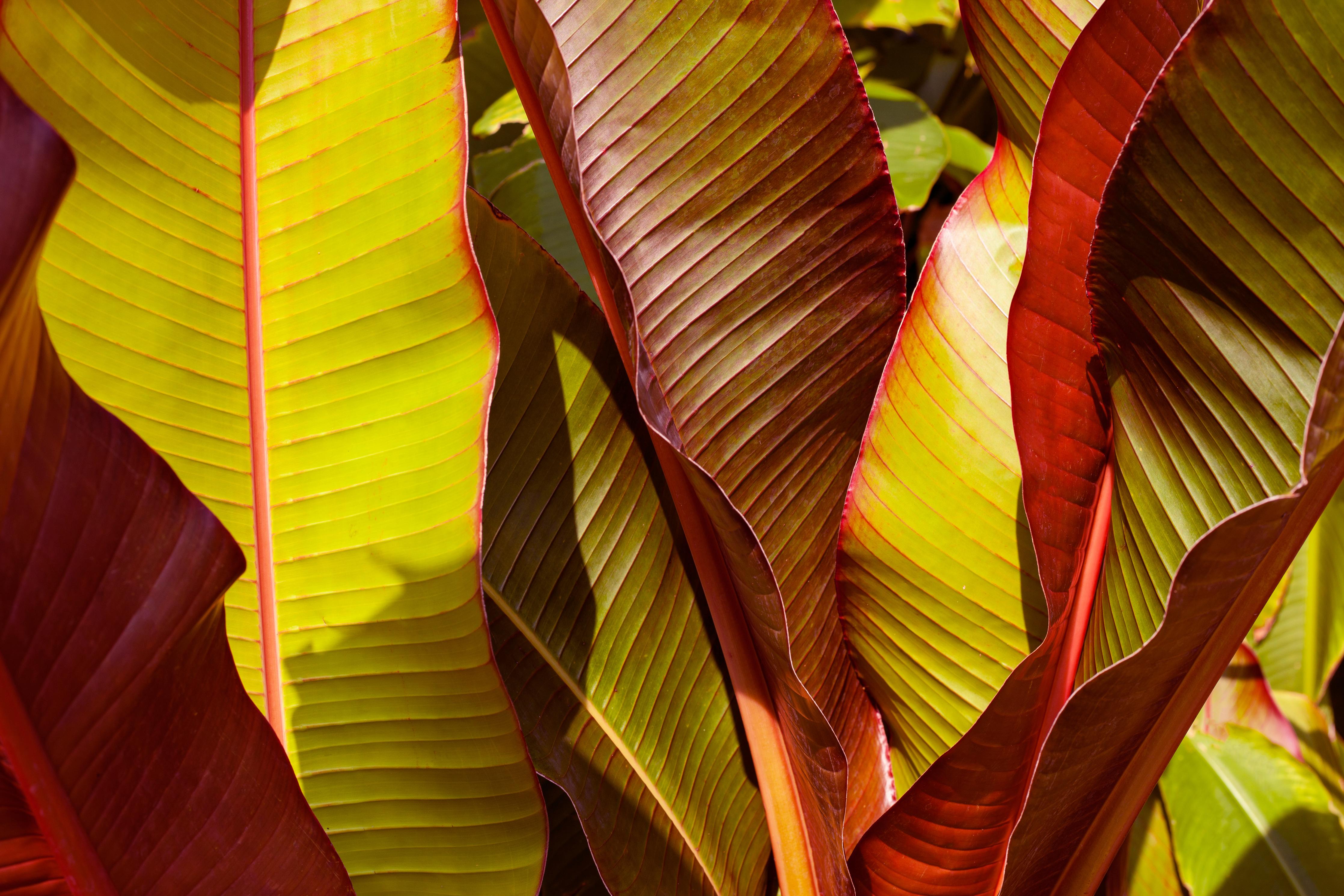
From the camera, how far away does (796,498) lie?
2.34 ft

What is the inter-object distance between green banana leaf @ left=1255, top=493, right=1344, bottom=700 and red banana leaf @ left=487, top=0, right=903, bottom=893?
59 cm

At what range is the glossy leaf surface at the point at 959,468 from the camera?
669 millimetres

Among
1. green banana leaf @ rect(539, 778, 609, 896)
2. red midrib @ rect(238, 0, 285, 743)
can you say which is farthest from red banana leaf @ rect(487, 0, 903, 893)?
green banana leaf @ rect(539, 778, 609, 896)

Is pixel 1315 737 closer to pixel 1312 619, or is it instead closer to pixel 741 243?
pixel 1312 619

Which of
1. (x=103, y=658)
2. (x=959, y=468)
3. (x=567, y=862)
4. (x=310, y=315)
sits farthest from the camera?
(x=567, y=862)

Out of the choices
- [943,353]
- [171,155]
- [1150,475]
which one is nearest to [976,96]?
[943,353]

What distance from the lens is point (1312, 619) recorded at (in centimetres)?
116

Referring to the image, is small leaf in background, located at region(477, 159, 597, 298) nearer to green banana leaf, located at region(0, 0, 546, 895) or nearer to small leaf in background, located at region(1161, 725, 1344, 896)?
green banana leaf, located at region(0, 0, 546, 895)

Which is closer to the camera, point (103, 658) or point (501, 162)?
point (103, 658)

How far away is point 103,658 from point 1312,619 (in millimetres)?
1274

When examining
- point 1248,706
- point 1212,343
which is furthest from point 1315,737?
point 1212,343

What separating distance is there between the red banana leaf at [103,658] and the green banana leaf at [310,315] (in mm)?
96

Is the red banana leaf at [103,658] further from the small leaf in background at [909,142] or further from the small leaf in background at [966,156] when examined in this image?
the small leaf in background at [966,156]

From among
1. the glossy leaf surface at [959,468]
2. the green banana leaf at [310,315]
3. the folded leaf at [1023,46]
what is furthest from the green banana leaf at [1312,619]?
the green banana leaf at [310,315]
